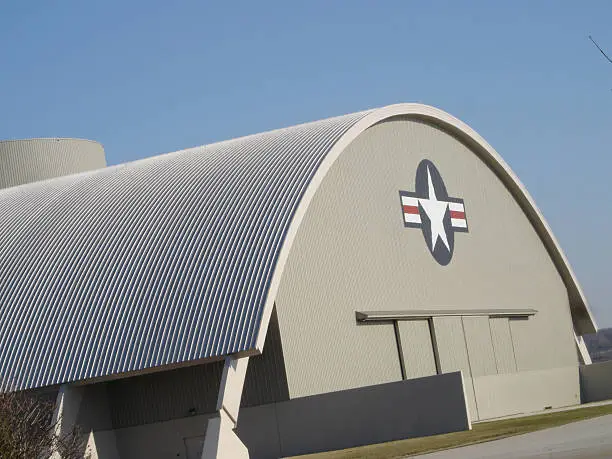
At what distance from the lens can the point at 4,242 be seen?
4025cm

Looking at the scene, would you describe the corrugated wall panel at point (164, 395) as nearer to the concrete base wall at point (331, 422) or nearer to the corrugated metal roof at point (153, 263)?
the concrete base wall at point (331, 422)

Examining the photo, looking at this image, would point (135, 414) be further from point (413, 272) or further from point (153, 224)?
point (413, 272)

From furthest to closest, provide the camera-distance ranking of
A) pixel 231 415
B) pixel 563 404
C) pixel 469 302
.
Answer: pixel 563 404
pixel 469 302
pixel 231 415

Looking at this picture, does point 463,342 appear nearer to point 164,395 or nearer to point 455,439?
point 164,395

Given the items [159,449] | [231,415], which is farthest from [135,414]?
[231,415]

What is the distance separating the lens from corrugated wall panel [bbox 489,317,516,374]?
149ft

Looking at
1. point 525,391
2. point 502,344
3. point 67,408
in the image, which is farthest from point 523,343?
point 67,408

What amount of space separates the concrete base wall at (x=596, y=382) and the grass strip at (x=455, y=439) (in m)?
15.2

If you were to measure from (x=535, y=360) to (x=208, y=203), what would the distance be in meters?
17.3

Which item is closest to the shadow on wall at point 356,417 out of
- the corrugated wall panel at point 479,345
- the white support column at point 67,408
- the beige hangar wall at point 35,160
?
the white support column at point 67,408

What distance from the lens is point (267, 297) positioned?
32.8 meters

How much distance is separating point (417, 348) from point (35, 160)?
21.6m

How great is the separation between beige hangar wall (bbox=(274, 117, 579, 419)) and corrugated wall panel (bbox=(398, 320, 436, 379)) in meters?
0.05

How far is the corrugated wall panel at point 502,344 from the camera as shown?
149ft
